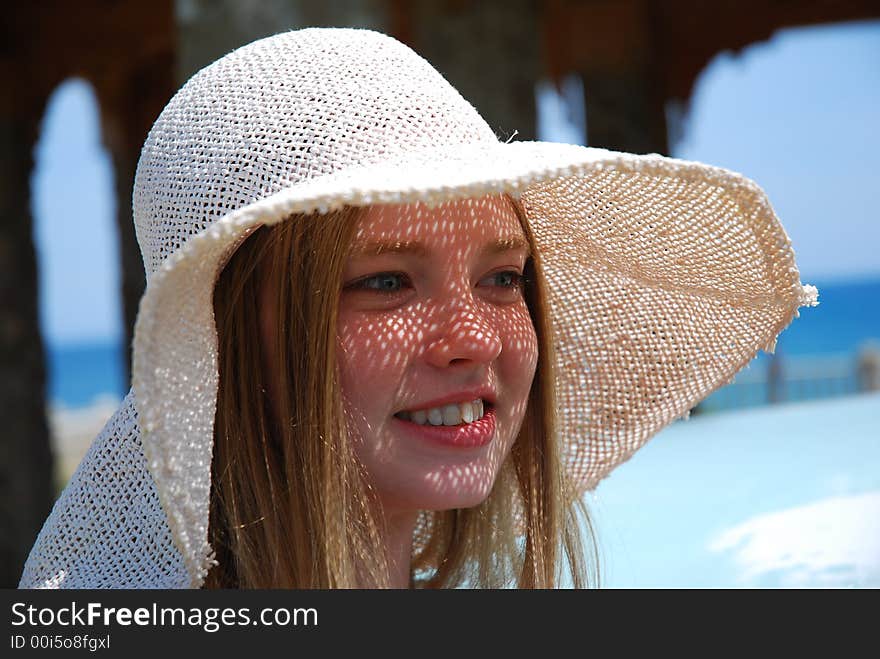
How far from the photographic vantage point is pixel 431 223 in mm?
1150

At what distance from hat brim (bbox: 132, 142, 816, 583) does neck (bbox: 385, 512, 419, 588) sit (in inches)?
11.1

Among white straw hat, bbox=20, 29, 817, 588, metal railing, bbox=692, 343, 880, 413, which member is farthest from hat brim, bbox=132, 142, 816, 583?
metal railing, bbox=692, 343, 880, 413

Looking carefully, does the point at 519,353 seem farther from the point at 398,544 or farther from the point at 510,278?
the point at 398,544

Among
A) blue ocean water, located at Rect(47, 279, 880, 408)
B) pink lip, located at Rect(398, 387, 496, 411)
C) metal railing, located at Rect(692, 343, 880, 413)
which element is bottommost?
pink lip, located at Rect(398, 387, 496, 411)

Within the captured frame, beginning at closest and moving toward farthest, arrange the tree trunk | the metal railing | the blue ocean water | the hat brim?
the hat brim
the tree trunk
the metal railing
the blue ocean water

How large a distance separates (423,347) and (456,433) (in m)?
0.11

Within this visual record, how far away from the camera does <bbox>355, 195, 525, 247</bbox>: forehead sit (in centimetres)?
114

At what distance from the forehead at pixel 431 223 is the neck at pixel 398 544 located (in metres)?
0.37

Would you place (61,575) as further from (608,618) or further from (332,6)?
(332,6)

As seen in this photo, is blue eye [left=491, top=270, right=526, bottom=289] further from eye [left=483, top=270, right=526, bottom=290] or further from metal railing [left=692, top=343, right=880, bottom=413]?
metal railing [left=692, top=343, right=880, bottom=413]

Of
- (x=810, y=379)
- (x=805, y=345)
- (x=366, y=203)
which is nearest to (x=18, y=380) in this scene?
(x=366, y=203)

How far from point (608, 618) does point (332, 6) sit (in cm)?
260

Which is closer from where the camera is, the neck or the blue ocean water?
the neck

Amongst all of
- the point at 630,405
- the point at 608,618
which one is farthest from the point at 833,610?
the point at 630,405
